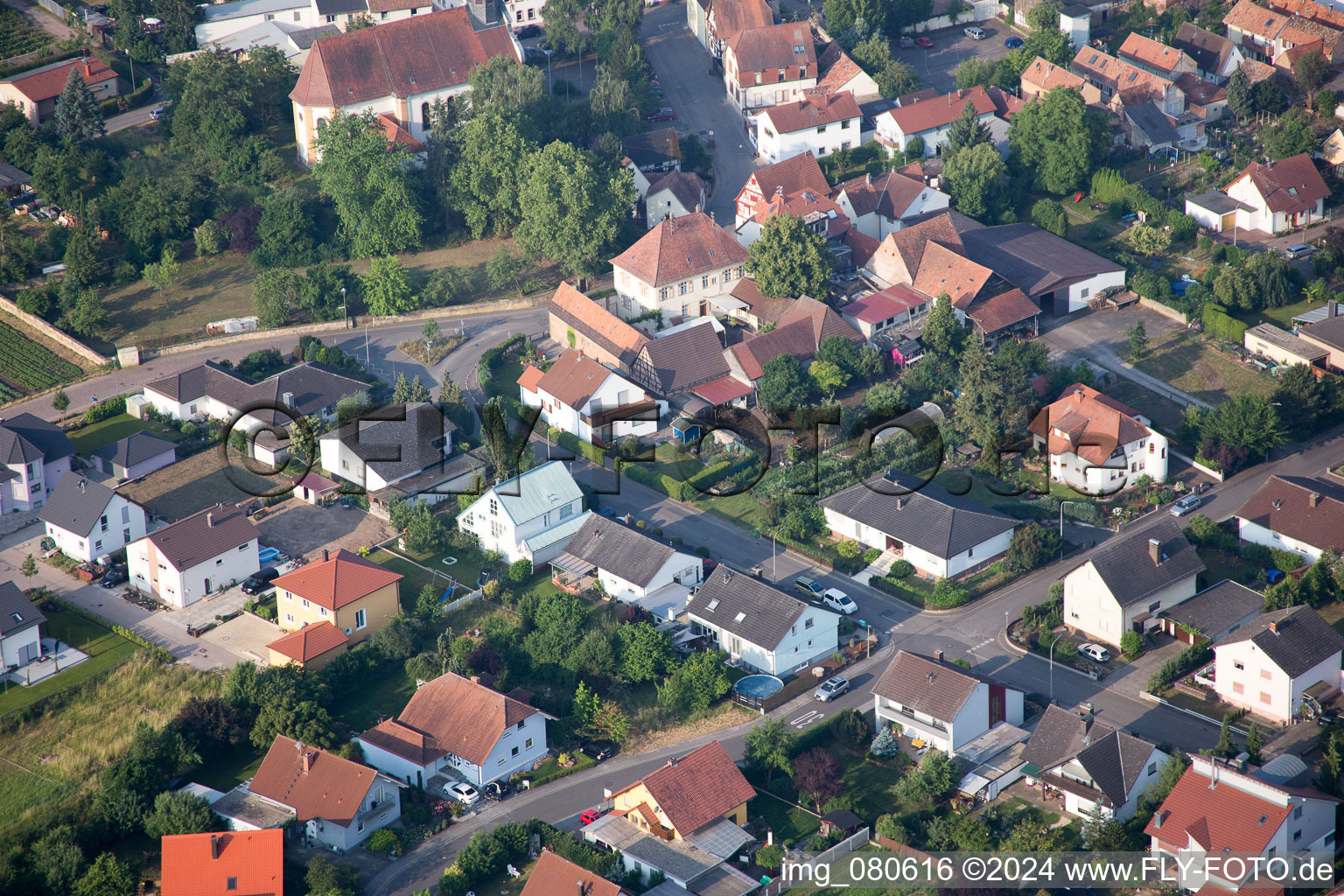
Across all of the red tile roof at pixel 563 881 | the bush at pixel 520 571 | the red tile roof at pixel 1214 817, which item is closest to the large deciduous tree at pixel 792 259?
the bush at pixel 520 571

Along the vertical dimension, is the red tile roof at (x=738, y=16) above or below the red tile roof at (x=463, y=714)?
above

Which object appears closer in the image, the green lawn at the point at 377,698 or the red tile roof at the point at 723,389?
the green lawn at the point at 377,698

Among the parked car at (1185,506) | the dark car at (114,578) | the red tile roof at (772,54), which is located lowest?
the parked car at (1185,506)

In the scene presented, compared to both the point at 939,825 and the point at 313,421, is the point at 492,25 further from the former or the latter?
the point at 939,825

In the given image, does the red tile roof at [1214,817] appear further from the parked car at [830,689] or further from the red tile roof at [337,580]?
the red tile roof at [337,580]

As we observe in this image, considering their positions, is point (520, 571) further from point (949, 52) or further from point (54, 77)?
point (949, 52)

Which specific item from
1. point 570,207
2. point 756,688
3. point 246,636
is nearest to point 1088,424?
point 756,688

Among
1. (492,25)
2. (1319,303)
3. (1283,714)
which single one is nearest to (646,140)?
(492,25)
